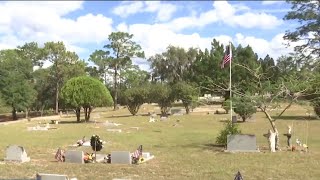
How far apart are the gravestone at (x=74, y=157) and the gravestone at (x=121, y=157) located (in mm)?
1441

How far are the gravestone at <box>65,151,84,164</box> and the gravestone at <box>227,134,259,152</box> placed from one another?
7550mm

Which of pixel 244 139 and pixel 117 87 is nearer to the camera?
pixel 244 139

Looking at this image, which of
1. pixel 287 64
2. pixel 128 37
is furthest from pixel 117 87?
pixel 287 64

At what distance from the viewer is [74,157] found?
19781 millimetres

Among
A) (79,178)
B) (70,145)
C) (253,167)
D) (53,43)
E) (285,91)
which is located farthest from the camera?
(53,43)

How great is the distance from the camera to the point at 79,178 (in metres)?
16.0

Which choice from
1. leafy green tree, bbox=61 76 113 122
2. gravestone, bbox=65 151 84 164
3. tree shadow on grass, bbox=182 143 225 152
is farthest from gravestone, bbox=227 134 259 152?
leafy green tree, bbox=61 76 113 122

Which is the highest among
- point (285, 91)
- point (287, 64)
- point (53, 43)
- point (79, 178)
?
point (53, 43)

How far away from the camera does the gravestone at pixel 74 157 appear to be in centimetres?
1962

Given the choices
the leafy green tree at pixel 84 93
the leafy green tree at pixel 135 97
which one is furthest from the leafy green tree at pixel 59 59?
the leafy green tree at pixel 84 93

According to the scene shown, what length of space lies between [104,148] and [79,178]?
8862 millimetres

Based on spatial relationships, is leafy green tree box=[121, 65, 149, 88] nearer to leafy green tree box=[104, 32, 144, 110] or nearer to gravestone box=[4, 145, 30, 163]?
leafy green tree box=[104, 32, 144, 110]

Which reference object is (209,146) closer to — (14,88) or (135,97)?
(135,97)

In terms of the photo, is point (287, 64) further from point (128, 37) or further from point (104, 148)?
point (128, 37)
